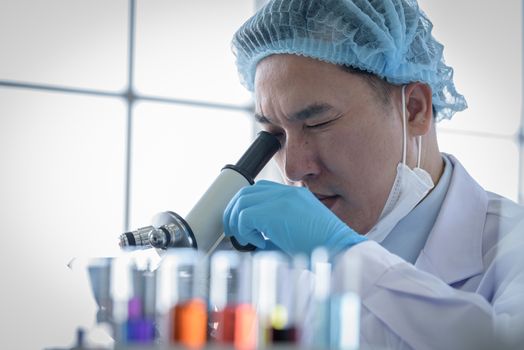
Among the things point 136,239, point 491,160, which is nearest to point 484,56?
point 491,160

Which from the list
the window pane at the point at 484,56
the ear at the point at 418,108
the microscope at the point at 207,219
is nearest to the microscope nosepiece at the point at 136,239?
the microscope at the point at 207,219

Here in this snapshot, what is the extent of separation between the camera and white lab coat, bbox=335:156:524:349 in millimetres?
1127

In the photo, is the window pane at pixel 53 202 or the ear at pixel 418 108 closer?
the ear at pixel 418 108

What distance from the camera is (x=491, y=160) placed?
2.90 metres

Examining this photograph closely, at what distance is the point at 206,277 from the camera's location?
0.73 meters

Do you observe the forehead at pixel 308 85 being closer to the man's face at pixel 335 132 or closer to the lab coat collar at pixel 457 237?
the man's face at pixel 335 132

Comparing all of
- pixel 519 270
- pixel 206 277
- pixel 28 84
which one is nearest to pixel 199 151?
pixel 28 84

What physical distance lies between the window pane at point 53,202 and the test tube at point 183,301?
1.36 m

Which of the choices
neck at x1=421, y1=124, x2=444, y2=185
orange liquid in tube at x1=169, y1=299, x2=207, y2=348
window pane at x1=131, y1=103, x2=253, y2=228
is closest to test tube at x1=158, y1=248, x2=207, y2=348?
orange liquid in tube at x1=169, y1=299, x2=207, y2=348

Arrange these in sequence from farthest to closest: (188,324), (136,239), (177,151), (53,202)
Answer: (177,151) → (53,202) → (136,239) → (188,324)

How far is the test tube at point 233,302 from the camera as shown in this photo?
1.97ft

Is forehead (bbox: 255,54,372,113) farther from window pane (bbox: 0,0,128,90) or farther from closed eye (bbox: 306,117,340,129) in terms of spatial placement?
window pane (bbox: 0,0,128,90)

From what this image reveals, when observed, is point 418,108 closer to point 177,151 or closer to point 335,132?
point 335,132

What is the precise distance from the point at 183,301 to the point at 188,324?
0.04m
